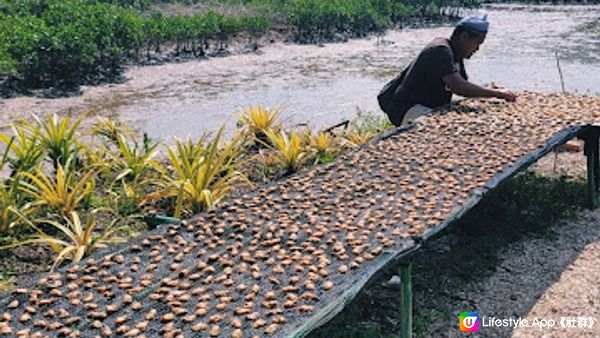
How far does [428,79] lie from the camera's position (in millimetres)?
4418

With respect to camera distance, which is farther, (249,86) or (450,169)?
(249,86)

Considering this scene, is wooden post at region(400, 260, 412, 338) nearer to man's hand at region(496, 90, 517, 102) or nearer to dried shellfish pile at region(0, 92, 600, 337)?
dried shellfish pile at region(0, 92, 600, 337)

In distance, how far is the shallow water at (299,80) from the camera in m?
7.44

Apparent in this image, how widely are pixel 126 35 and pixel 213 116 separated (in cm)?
318

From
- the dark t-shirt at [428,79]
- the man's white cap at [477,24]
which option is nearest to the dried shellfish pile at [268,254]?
the dark t-shirt at [428,79]

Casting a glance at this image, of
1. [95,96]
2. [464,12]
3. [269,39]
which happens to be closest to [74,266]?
[95,96]

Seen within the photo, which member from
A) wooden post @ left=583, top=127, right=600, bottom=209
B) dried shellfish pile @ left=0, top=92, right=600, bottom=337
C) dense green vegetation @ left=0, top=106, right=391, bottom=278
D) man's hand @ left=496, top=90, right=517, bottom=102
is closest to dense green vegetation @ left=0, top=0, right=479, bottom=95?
dense green vegetation @ left=0, top=106, right=391, bottom=278

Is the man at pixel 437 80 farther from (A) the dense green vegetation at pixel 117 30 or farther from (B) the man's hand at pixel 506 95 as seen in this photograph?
(A) the dense green vegetation at pixel 117 30

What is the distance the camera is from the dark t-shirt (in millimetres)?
4254

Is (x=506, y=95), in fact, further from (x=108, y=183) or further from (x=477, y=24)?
(x=108, y=183)

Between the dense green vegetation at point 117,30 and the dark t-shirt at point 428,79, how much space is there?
16.6ft

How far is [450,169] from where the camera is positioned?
3293mm

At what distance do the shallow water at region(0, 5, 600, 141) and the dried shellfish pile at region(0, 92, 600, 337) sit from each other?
2956mm

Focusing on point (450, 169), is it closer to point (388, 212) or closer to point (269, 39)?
point (388, 212)
